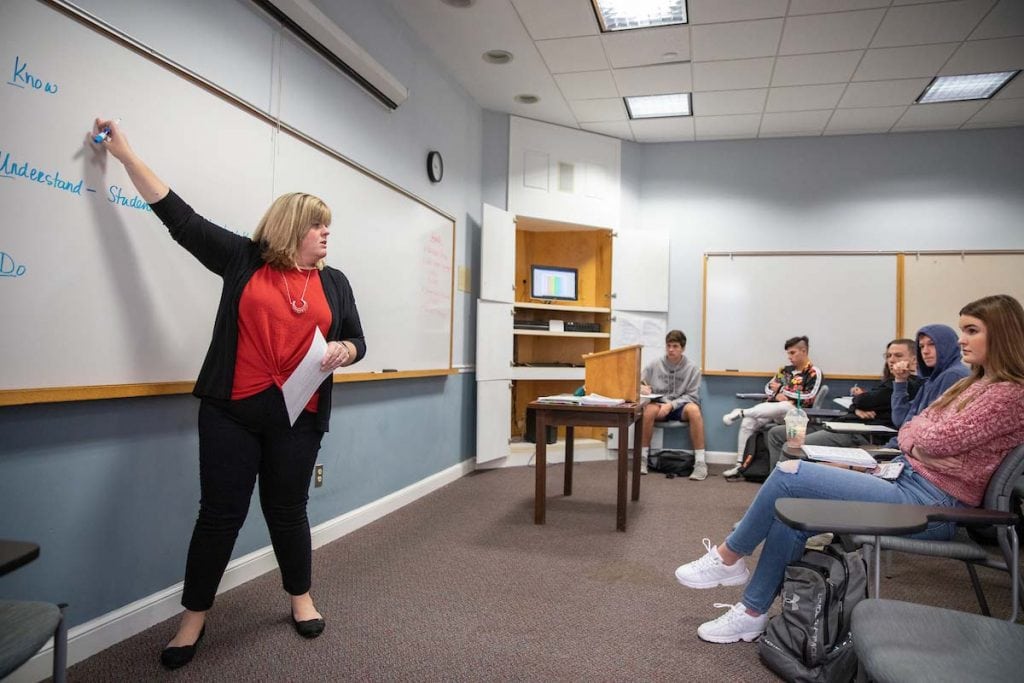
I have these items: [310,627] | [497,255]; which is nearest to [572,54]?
[497,255]

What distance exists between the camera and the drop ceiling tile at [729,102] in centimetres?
465

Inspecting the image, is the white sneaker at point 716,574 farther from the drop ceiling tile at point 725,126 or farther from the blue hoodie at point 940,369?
the drop ceiling tile at point 725,126

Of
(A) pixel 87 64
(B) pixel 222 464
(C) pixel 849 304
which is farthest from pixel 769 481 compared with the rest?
(C) pixel 849 304

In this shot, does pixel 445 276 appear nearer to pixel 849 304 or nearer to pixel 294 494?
pixel 294 494

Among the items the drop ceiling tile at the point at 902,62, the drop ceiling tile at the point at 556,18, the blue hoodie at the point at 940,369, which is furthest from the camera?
the drop ceiling tile at the point at 902,62

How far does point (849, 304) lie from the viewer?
5359mm

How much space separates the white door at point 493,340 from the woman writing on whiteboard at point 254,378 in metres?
2.71

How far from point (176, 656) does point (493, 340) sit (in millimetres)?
Result: 3322

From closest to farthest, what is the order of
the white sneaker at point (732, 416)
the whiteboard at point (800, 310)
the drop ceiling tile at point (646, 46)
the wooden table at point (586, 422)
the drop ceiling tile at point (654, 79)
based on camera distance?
the wooden table at point (586, 422) < the drop ceiling tile at point (646, 46) < the drop ceiling tile at point (654, 79) < the white sneaker at point (732, 416) < the whiteboard at point (800, 310)

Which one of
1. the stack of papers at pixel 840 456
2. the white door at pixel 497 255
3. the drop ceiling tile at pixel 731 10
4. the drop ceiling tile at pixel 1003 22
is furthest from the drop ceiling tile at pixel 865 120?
the stack of papers at pixel 840 456

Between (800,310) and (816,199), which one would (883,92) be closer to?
(816,199)

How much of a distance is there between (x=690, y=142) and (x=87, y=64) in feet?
16.8

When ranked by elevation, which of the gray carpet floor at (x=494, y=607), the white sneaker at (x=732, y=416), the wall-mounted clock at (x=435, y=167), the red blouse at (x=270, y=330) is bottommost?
the gray carpet floor at (x=494, y=607)

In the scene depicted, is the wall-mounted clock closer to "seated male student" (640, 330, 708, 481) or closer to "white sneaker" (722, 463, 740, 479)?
"seated male student" (640, 330, 708, 481)
